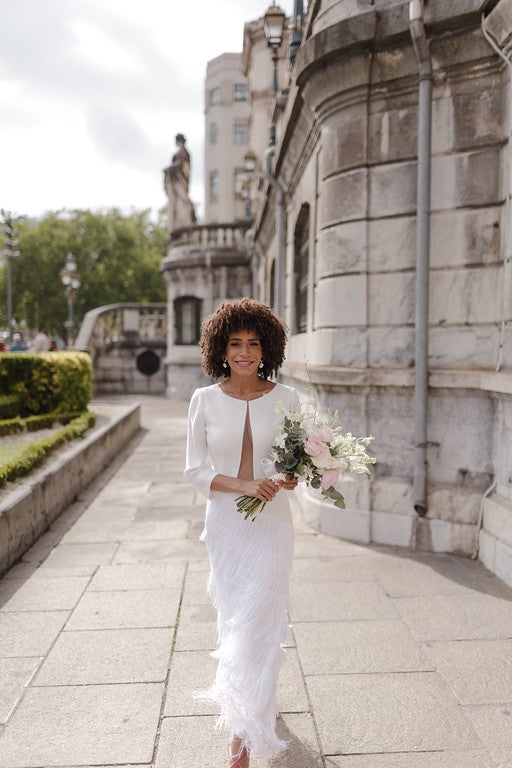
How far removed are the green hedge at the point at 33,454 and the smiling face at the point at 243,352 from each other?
12.5ft

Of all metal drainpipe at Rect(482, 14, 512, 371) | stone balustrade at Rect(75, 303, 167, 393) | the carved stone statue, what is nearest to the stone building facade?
metal drainpipe at Rect(482, 14, 512, 371)

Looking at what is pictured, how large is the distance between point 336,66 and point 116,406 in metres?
10.5

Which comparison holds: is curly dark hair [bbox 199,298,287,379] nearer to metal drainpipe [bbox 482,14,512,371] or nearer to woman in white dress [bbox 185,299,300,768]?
woman in white dress [bbox 185,299,300,768]

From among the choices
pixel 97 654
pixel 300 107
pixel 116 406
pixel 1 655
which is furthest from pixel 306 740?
pixel 116 406

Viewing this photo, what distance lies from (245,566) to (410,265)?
372 centimetres

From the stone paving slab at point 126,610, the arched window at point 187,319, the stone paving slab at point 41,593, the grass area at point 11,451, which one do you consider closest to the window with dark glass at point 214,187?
the arched window at point 187,319

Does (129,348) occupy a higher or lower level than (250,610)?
higher

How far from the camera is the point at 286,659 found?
3.68 meters

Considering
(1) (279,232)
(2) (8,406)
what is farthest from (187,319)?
(1) (279,232)

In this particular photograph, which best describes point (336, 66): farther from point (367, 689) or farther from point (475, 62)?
point (367, 689)

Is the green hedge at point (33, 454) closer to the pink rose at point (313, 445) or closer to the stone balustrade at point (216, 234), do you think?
the pink rose at point (313, 445)

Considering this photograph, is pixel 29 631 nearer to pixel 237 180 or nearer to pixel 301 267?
pixel 301 267

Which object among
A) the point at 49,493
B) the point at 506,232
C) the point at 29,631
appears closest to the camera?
the point at 29,631

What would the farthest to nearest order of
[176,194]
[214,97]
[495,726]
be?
[214,97] → [176,194] → [495,726]
